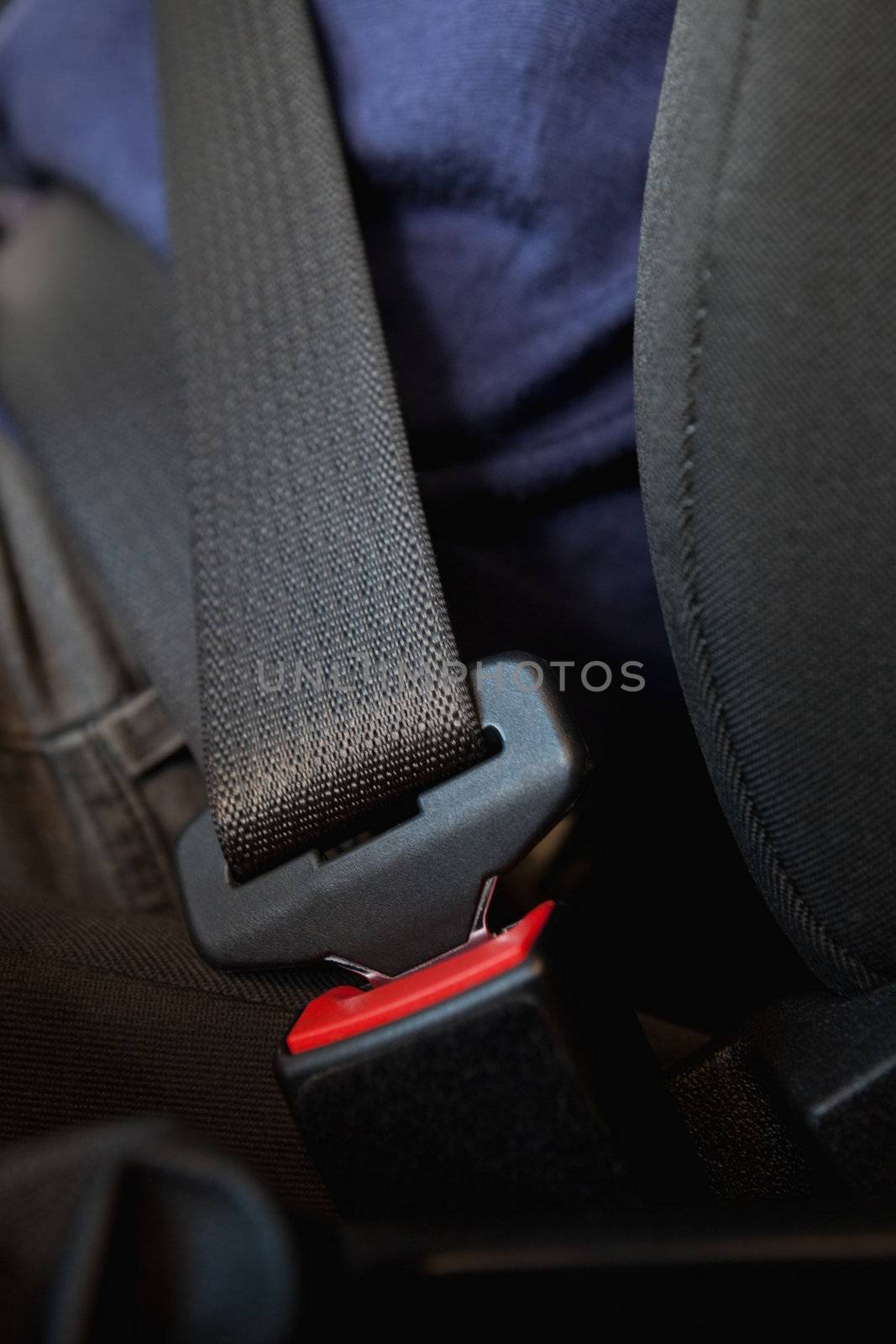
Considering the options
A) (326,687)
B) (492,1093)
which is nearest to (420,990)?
(492,1093)

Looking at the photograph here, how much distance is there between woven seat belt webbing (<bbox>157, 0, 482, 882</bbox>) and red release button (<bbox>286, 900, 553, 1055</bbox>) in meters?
0.10

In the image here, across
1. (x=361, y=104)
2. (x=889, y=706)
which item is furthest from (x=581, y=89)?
(x=889, y=706)

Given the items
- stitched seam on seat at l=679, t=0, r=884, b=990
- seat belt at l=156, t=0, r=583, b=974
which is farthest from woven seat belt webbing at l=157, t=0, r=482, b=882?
stitched seam on seat at l=679, t=0, r=884, b=990

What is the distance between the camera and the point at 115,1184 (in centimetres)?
31

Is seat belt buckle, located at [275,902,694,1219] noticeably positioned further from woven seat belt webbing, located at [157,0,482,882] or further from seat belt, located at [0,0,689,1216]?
woven seat belt webbing, located at [157,0,482,882]

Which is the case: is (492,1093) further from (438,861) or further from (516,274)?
(516,274)

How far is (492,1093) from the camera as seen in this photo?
406 mm

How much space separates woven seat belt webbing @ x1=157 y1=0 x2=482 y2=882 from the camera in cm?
53

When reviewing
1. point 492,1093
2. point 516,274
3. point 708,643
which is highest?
point 516,274

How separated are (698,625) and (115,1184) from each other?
0.30m

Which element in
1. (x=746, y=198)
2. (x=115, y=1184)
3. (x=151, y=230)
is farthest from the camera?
(x=151, y=230)

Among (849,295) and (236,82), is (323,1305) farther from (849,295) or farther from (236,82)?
(236,82)

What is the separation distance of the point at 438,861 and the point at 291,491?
0.73ft

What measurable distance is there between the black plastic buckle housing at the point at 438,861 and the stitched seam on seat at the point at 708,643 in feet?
0.23
